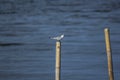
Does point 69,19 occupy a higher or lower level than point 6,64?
higher

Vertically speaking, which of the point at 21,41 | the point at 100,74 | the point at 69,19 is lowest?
the point at 100,74

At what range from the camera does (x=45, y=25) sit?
132ft

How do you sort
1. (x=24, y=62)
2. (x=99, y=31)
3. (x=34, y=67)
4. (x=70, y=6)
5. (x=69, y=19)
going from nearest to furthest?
(x=34, y=67) → (x=24, y=62) → (x=99, y=31) → (x=69, y=19) → (x=70, y=6)

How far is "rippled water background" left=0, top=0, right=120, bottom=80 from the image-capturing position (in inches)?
818

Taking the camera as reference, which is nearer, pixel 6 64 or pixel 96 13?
pixel 6 64

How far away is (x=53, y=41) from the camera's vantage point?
99.6 ft


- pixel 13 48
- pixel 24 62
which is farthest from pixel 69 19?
pixel 24 62

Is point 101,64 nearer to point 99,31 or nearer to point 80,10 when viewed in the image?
point 99,31

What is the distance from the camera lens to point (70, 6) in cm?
5684

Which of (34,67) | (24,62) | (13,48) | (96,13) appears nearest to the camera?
(34,67)

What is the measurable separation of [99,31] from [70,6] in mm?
22064

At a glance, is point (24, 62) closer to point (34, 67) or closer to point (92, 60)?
point (34, 67)

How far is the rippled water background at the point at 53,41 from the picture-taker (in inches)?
818

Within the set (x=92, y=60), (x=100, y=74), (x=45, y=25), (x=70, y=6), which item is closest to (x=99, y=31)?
(x=45, y=25)
